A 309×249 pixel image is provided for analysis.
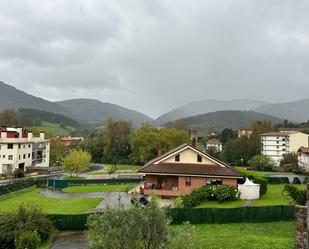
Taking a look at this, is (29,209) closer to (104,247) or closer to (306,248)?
(104,247)

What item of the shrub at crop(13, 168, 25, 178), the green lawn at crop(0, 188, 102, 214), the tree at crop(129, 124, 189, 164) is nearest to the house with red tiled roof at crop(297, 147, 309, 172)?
the tree at crop(129, 124, 189, 164)

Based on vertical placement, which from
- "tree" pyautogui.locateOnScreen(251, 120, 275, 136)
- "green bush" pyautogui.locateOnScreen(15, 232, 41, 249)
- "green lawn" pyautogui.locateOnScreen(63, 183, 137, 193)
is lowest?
"green bush" pyautogui.locateOnScreen(15, 232, 41, 249)

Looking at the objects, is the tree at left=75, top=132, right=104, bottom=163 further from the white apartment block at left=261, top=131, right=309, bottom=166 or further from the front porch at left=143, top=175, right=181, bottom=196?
the front porch at left=143, top=175, right=181, bottom=196

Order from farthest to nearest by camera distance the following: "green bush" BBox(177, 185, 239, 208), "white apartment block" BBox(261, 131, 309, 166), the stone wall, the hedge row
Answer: "white apartment block" BBox(261, 131, 309, 166) < "green bush" BBox(177, 185, 239, 208) < the hedge row < the stone wall

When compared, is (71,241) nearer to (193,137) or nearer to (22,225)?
(22,225)

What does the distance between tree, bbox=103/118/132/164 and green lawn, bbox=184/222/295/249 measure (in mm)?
88364

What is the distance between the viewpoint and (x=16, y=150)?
83625 millimetres

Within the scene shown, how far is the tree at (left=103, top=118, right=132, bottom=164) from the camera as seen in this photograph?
117 m

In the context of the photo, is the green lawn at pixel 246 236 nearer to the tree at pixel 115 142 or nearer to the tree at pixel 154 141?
the tree at pixel 154 141

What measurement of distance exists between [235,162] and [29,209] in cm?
8384

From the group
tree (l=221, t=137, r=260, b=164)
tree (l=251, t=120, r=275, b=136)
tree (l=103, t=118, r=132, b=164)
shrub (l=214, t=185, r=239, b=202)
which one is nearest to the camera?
shrub (l=214, t=185, r=239, b=202)

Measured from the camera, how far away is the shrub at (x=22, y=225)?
92.6ft

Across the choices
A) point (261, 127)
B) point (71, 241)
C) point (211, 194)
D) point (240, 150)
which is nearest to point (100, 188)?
point (211, 194)

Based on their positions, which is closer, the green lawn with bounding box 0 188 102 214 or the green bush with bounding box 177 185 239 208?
the green bush with bounding box 177 185 239 208
